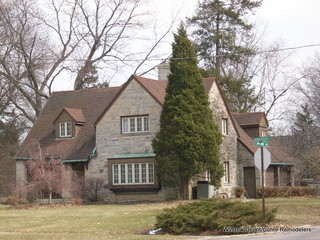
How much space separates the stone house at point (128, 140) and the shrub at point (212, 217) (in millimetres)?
13836

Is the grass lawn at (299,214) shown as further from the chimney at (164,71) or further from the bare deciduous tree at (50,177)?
the chimney at (164,71)

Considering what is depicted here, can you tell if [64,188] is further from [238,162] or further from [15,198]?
[238,162]

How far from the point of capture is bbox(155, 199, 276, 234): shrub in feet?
61.5

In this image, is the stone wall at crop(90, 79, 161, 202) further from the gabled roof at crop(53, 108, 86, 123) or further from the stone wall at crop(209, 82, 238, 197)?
the stone wall at crop(209, 82, 238, 197)

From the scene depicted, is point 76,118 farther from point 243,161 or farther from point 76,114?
point 243,161

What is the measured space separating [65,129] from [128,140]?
5.83m

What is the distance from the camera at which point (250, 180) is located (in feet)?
130

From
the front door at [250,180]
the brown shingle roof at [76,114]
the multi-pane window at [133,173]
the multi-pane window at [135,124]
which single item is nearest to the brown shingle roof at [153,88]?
the multi-pane window at [135,124]

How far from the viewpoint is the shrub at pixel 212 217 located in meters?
18.7

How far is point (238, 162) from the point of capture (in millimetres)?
39562

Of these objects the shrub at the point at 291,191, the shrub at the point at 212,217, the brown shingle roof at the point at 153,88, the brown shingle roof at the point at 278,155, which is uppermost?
the brown shingle roof at the point at 153,88

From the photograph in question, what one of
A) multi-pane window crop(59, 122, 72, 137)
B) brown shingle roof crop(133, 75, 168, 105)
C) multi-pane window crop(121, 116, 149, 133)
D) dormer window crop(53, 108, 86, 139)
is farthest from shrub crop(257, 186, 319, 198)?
multi-pane window crop(59, 122, 72, 137)

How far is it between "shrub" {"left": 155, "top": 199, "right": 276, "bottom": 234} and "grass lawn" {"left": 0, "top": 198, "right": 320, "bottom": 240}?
904mm

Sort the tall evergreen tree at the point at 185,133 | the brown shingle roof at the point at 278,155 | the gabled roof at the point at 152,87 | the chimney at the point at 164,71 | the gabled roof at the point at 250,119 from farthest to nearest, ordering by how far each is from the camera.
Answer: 1. the gabled roof at the point at 250,119
2. the brown shingle roof at the point at 278,155
3. the chimney at the point at 164,71
4. the gabled roof at the point at 152,87
5. the tall evergreen tree at the point at 185,133
